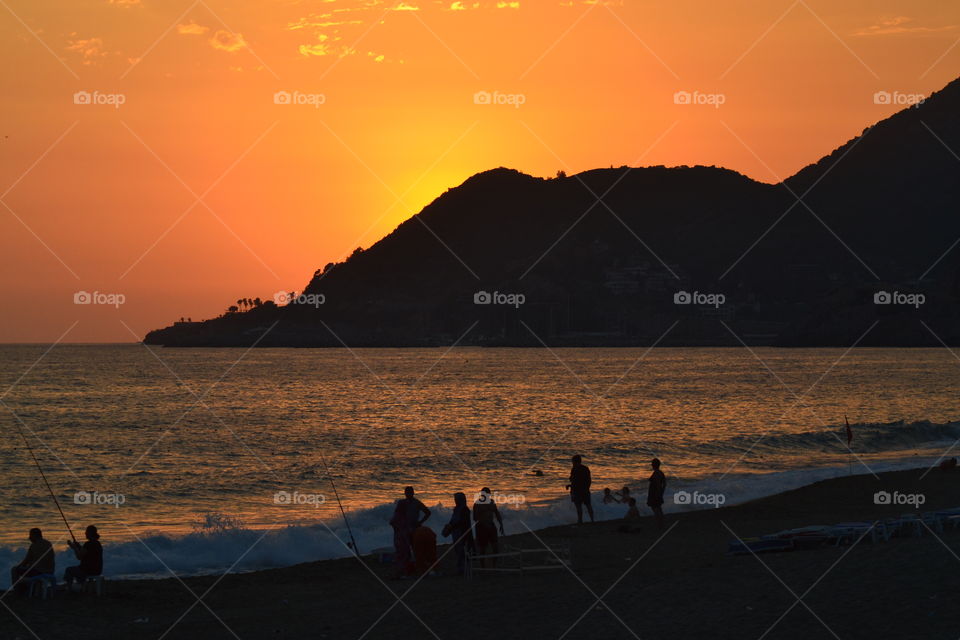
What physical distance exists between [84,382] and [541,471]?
3139 inches

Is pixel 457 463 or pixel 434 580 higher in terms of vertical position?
pixel 457 463

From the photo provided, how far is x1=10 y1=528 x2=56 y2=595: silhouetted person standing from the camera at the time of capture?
1529cm

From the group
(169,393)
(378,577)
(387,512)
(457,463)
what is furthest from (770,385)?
(378,577)

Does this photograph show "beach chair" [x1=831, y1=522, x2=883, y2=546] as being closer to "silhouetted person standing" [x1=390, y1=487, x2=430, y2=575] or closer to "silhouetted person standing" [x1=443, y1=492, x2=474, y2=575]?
"silhouetted person standing" [x1=443, y1=492, x2=474, y2=575]

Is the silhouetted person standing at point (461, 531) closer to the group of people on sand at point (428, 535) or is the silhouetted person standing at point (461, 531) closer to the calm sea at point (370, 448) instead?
the group of people on sand at point (428, 535)

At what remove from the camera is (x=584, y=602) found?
13.5 meters

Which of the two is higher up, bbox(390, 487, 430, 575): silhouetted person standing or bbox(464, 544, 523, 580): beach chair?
bbox(390, 487, 430, 575): silhouetted person standing

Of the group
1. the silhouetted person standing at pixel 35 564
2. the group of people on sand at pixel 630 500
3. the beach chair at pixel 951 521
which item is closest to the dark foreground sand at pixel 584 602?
the silhouetted person standing at pixel 35 564

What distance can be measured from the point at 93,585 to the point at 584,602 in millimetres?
7827

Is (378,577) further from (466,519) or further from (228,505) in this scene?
(228,505)

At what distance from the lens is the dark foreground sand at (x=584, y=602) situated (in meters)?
11.9

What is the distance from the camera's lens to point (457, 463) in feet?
133

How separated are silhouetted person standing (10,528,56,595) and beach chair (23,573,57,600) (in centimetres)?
11

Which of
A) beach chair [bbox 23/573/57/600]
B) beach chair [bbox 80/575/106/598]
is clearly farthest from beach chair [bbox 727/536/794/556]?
beach chair [bbox 23/573/57/600]
